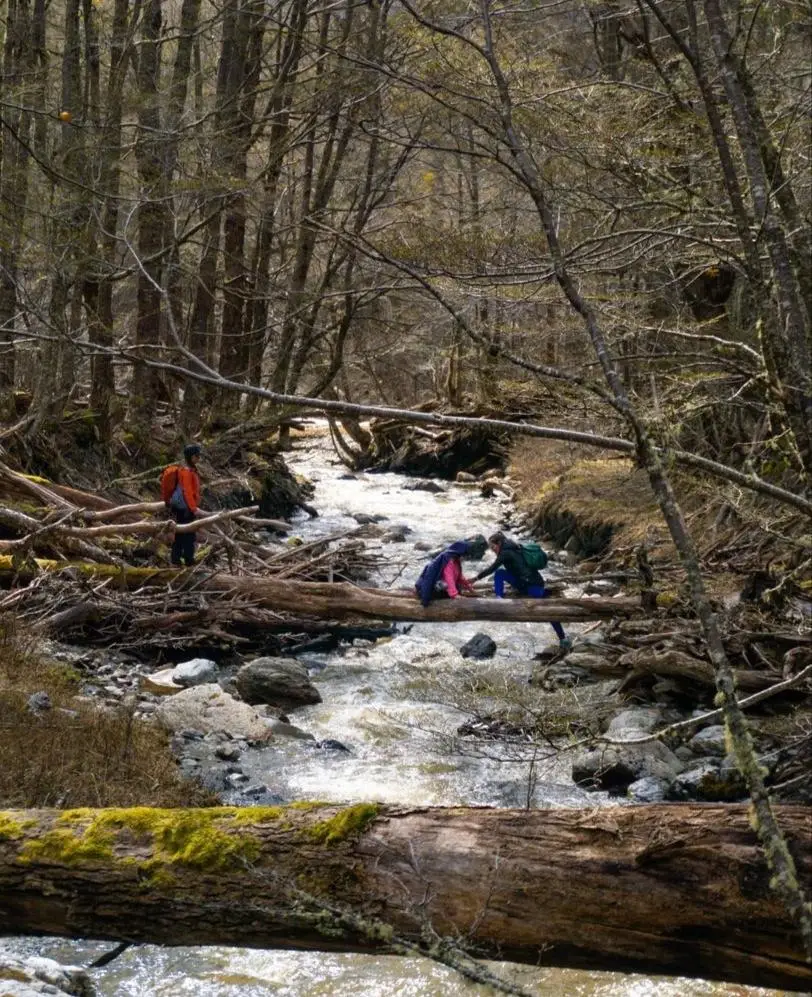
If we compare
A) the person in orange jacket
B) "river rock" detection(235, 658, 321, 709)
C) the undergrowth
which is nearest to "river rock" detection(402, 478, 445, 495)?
the person in orange jacket

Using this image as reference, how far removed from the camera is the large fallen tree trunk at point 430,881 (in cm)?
306

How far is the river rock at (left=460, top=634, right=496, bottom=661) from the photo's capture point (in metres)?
11.0

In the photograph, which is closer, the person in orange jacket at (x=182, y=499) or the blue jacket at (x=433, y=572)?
the blue jacket at (x=433, y=572)

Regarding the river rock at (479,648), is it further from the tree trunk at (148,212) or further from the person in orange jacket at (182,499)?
the tree trunk at (148,212)

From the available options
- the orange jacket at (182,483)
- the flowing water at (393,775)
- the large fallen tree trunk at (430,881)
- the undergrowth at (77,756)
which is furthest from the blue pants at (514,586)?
the large fallen tree trunk at (430,881)

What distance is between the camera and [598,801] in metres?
7.26

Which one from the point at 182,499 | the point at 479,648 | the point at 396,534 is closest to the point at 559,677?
the point at 479,648

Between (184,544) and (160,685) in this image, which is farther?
(184,544)

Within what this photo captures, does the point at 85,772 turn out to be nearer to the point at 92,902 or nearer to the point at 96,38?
the point at 92,902

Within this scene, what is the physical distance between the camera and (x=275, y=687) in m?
9.36

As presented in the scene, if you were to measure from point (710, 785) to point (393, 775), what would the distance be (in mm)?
2309

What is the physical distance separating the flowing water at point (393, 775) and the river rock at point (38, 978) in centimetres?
31

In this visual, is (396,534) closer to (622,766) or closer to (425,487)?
Result: (425,487)

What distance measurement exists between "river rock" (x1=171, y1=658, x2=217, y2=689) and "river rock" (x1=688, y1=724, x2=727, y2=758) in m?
4.38
